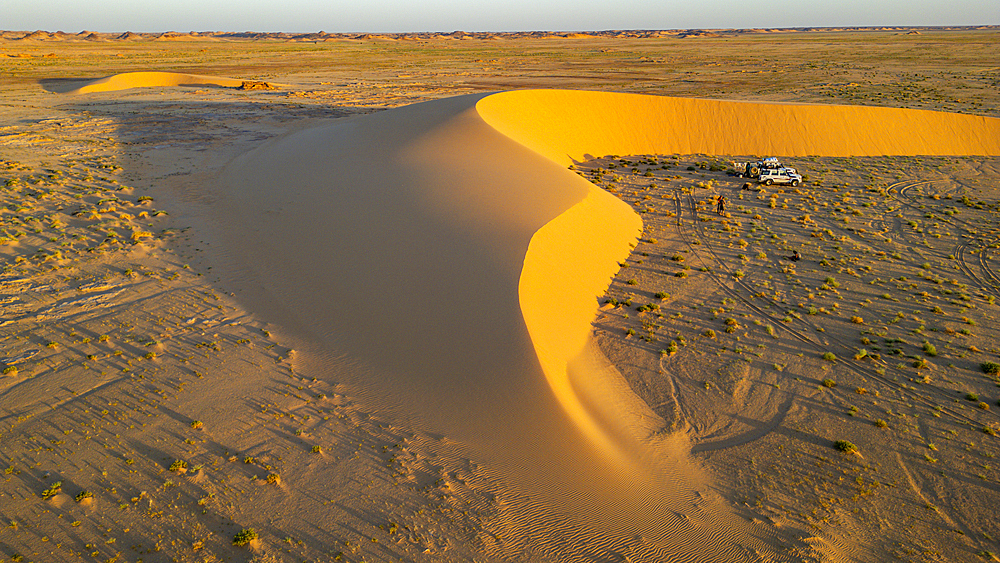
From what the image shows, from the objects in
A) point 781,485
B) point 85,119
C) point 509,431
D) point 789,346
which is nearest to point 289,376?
point 509,431

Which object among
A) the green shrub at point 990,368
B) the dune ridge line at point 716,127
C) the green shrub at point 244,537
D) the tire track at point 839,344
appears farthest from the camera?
the dune ridge line at point 716,127

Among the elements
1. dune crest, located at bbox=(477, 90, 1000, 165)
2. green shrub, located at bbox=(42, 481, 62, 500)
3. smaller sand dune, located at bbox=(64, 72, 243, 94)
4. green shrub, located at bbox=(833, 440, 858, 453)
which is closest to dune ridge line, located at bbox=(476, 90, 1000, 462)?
dune crest, located at bbox=(477, 90, 1000, 165)

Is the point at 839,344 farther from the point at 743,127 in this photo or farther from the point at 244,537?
the point at 743,127

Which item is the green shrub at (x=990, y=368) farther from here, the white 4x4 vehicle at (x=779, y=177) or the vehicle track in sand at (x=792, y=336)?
the white 4x4 vehicle at (x=779, y=177)

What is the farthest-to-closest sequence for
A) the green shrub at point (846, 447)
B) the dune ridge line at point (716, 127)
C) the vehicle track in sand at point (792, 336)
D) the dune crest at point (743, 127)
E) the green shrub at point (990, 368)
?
the dune crest at point (743, 127) → the dune ridge line at point (716, 127) → the green shrub at point (990, 368) → the vehicle track in sand at point (792, 336) → the green shrub at point (846, 447)

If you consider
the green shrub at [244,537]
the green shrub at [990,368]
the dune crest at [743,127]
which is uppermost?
the dune crest at [743,127]

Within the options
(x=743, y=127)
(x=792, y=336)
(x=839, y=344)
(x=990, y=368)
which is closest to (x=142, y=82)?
(x=743, y=127)

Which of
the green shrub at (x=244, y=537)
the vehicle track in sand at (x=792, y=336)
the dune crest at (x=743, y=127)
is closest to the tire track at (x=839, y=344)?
the vehicle track in sand at (x=792, y=336)

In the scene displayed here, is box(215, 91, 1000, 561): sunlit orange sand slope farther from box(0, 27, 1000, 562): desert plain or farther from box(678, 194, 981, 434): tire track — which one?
box(678, 194, 981, 434): tire track
